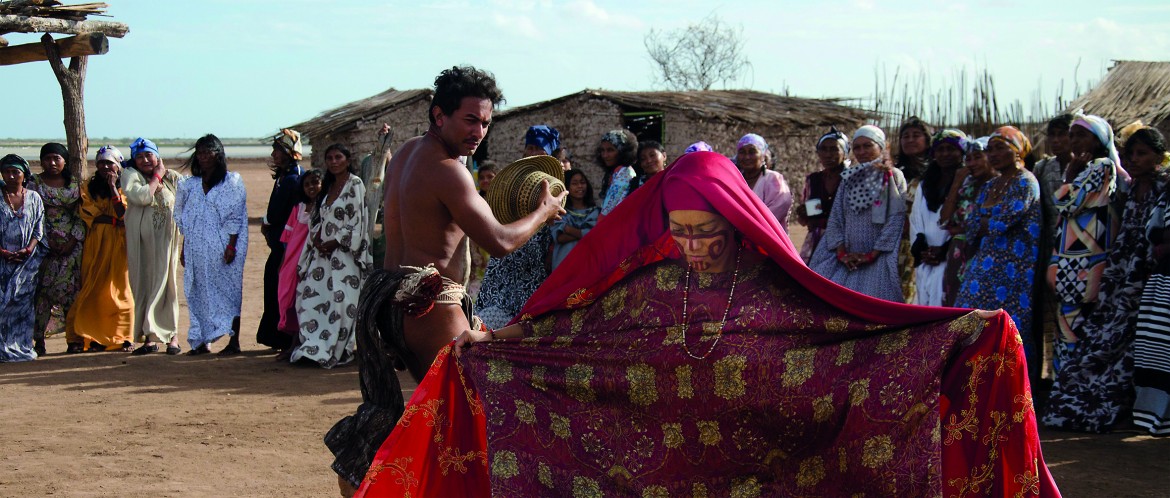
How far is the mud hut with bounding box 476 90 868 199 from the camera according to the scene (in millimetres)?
18125

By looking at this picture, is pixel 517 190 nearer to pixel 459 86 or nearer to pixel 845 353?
pixel 459 86

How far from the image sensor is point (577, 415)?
156 inches

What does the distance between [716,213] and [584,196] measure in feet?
18.3

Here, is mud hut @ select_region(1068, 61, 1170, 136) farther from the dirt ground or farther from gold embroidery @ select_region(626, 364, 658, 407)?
gold embroidery @ select_region(626, 364, 658, 407)

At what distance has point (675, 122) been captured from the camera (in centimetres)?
1859

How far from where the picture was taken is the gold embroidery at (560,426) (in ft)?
13.0

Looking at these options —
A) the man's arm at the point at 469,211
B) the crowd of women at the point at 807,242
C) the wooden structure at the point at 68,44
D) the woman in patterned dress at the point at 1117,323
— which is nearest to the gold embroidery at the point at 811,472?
the man's arm at the point at 469,211

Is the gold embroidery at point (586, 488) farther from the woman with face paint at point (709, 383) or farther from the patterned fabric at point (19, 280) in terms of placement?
the patterned fabric at point (19, 280)

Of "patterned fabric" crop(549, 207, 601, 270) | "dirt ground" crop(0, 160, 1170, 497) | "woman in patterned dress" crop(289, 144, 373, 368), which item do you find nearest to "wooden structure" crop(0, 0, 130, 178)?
"dirt ground" crop(0, 160, 1170, 497)

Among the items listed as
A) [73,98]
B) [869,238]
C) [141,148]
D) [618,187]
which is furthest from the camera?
[73,98]

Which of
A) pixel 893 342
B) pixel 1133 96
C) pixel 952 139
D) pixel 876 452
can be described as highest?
pixel 1133 96

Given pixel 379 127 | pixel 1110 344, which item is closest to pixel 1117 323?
pixel 1110 344

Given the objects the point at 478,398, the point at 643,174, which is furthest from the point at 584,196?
the point at 478,398

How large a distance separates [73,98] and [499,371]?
34.2 ft
